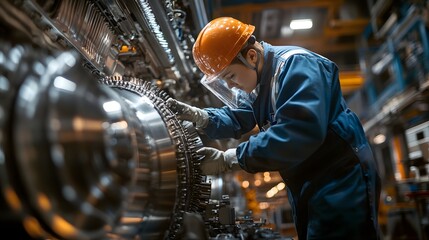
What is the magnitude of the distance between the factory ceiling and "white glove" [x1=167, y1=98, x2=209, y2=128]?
3.40m

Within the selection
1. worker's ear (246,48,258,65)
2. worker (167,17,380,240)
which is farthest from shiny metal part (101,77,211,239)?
worker's ear (246,48,258,65)

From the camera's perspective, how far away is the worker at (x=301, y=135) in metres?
1.28

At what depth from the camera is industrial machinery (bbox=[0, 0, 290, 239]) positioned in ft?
2.27

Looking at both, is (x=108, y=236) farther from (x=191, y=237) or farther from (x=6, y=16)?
(x=6, y=16)

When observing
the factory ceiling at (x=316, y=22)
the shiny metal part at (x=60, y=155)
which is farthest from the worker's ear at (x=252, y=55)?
the factory ceiling at (x=316, y=22)

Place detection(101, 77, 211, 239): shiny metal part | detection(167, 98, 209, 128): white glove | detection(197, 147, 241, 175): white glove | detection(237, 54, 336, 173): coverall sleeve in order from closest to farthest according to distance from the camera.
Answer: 1. detection(101, 77, 211, 239): shiny metal part
2. detection(237, 54, 336, 173): coverall sleeve
3. detection(197, 147, 241, 175): white glove
4. detection(167, 98, 209, 128): white glove

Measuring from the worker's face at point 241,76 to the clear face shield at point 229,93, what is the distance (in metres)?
0.05

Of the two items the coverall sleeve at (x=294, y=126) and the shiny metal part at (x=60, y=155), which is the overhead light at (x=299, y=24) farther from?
the shiny metal part at (x=60, y=155)

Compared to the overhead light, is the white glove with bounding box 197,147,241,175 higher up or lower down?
lower down

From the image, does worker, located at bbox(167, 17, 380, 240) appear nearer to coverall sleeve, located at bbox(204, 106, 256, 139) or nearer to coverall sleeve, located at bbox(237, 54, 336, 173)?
coverall sleeve, located at bbox(237, 54, 336, 173)

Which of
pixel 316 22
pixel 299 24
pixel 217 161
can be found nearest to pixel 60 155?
pixel 217 161

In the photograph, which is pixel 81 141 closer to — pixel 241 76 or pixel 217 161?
pixel 217 161

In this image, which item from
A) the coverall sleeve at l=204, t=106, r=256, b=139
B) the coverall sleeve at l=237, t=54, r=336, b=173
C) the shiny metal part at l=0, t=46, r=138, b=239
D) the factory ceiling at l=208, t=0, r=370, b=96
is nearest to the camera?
the shiny metal part at l=0, t=46, r=138, b=239

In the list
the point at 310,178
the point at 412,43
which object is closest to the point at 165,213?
the point at 310,178
